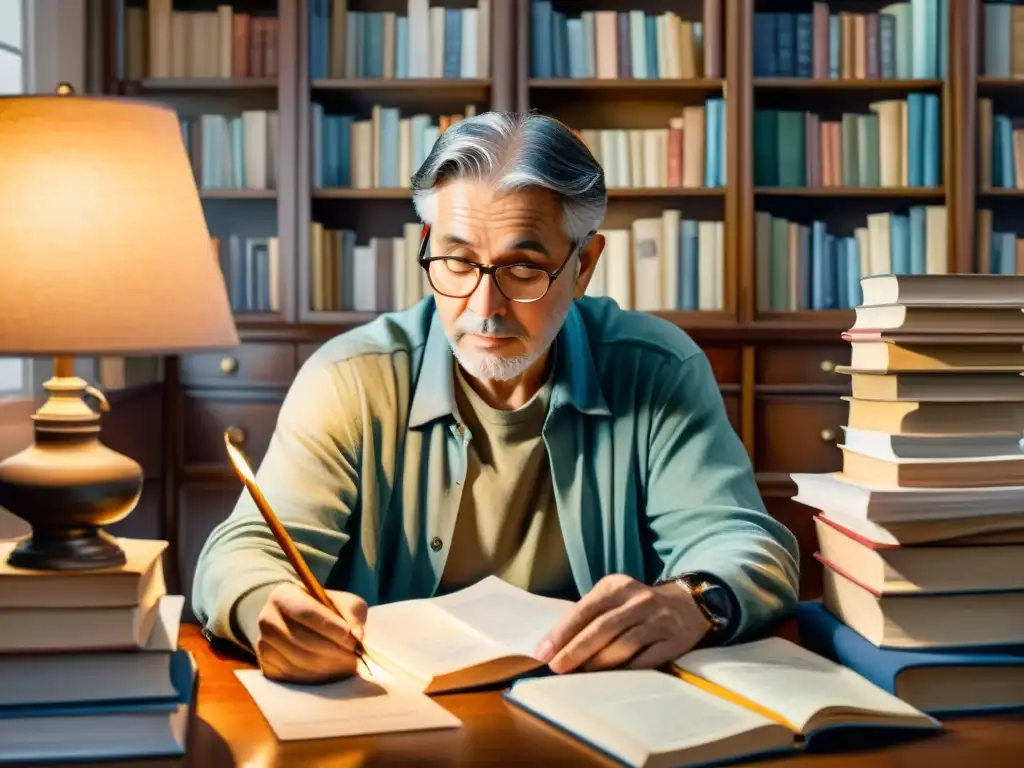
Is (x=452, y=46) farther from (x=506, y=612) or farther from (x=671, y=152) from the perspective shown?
(x=506, y=612)

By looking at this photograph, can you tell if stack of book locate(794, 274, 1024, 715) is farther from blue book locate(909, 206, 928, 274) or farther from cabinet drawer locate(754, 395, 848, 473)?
blue book locate(909, 206, 928, 274)

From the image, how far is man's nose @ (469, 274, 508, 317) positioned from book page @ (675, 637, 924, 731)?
0.54m

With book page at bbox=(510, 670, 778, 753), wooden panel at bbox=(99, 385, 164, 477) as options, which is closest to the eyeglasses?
book page at bbox=(510, 670, 778, 753)

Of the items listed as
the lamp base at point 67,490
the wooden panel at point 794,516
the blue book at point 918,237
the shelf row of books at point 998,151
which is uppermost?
the shelf row of books at point 998,151

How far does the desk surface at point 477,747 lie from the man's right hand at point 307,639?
0.20 feet

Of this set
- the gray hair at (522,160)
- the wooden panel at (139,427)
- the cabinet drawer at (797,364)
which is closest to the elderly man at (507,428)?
the gray hair at (522,160)

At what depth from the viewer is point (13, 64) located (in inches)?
117

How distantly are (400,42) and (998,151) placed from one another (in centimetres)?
174

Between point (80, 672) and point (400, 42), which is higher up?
point (400, 42)

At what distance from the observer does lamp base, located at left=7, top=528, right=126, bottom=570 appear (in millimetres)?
910

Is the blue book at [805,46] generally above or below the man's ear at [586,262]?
above

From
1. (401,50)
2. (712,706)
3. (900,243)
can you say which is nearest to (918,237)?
(900,243)

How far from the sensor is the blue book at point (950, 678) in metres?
1.04

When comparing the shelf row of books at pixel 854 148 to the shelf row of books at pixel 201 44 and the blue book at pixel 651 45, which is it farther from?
the shelf row of books at pixel 201 44
